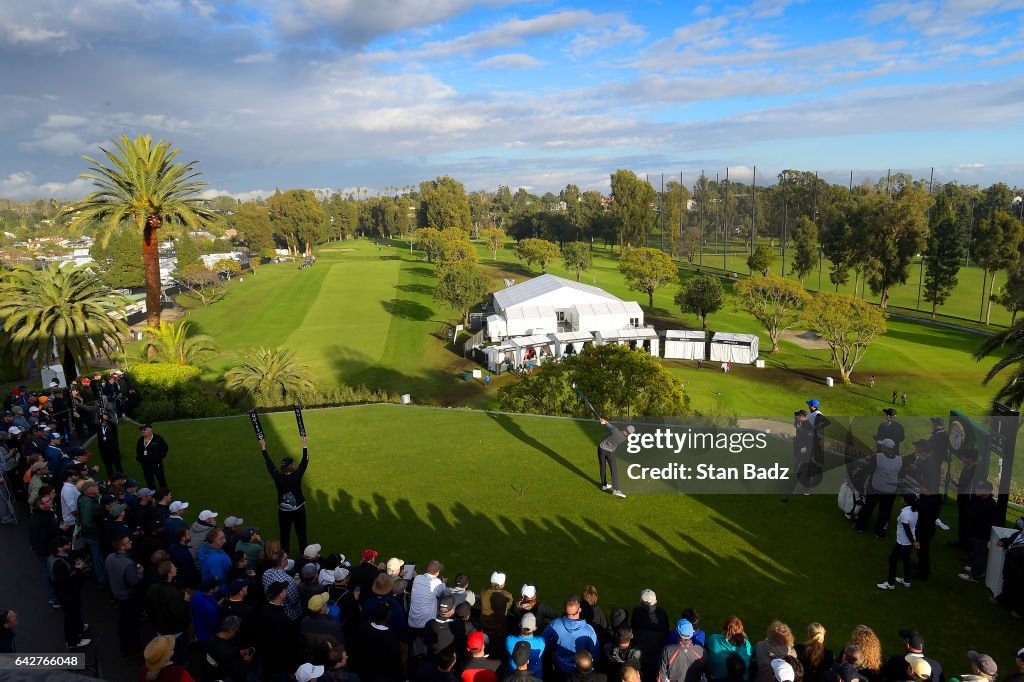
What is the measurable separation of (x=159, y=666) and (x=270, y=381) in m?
23.3

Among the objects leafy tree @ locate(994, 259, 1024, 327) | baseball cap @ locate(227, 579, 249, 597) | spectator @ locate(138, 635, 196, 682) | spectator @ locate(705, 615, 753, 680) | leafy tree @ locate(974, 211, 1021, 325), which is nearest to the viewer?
spectator @ locate(138, 635, 196, 682)

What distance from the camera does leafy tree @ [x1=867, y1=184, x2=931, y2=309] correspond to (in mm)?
58844

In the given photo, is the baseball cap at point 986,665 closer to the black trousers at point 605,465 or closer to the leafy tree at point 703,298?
the black trousers at point 605,465

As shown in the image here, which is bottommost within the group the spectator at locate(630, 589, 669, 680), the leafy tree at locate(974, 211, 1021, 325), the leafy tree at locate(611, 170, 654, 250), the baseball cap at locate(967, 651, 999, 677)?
the spectator at locate(630, 589, 669, 680)

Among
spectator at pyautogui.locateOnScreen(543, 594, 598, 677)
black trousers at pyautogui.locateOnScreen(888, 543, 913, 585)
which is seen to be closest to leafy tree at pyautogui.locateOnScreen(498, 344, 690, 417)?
black trousers at pyautogui.locateOnScreen(888, 543, 913, 585)

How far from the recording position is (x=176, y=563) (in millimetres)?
7688

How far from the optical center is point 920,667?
537 centimetres

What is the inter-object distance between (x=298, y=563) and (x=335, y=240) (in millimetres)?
165101

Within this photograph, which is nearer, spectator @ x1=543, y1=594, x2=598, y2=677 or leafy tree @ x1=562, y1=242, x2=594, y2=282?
spectator @ x1=543, y1=594, x2=598, y2=677

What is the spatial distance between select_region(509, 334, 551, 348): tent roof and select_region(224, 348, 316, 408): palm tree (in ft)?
60.1

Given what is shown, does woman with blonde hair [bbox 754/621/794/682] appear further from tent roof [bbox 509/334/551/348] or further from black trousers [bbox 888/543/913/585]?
tent roof [bbox 509/334/551/348]

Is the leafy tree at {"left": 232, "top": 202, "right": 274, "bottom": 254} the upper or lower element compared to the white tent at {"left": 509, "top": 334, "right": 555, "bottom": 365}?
upper

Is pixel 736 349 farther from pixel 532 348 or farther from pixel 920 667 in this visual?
pixel 920 667

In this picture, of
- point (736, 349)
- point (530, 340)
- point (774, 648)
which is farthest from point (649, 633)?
point (736, 349)
